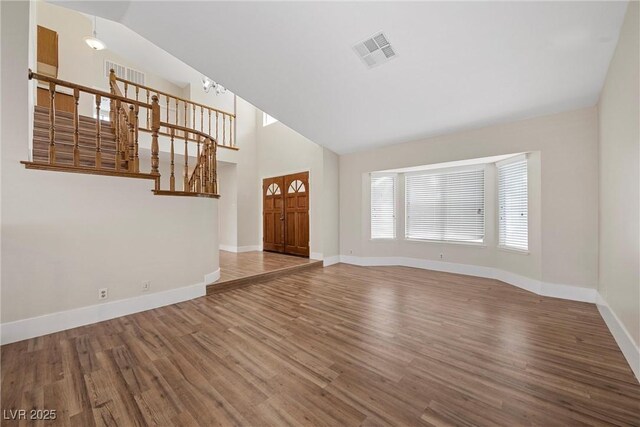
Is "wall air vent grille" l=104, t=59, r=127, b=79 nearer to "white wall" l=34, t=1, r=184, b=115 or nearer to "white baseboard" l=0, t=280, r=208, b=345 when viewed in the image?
"white wall" l=34, t=1, r=184, b=115

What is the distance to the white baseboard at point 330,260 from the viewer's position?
577 centimetres

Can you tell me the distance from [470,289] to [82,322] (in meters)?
5.02

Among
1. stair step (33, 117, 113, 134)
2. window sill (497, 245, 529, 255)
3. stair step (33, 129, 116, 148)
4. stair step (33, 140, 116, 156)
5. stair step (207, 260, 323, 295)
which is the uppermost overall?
stair step (33, 117, 113, 134)

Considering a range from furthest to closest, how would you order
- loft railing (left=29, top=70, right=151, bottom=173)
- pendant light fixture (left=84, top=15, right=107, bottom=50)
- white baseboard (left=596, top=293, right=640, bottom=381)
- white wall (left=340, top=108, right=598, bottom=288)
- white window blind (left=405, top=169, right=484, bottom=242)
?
pendant light fixture (left=84, top=15, right=107, bottom=50) < white window blind (left=405, top=169, right=484, bottom=242) < white wall (left=340, top=108, right=598, bottom=288) < loft railing (left=29, top=70, right=151, bottom=173) < white baseboard (left=596, top=293, right=640, bottom=381)

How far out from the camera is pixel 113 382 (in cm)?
178

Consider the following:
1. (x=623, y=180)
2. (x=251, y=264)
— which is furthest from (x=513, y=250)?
(x=251, y=264)

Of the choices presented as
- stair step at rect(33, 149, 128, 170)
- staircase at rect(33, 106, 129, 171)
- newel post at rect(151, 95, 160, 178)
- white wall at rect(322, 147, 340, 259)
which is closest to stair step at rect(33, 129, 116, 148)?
staircase at rect(33, 106, 129, 171)

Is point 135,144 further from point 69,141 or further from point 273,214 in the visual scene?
point 273,214

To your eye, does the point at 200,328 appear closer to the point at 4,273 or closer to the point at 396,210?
the point at 4,273

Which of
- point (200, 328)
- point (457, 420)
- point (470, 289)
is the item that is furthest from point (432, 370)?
point (470, 289)

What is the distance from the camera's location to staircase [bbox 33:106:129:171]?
3.43 metres

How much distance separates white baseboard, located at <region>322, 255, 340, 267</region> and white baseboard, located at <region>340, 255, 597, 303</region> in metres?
0.10

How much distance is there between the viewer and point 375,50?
2.85 m

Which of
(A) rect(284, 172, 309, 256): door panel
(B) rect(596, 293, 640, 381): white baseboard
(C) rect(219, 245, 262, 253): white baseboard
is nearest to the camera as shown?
(B) rect(596, 293, 640, 381): white baseboard
